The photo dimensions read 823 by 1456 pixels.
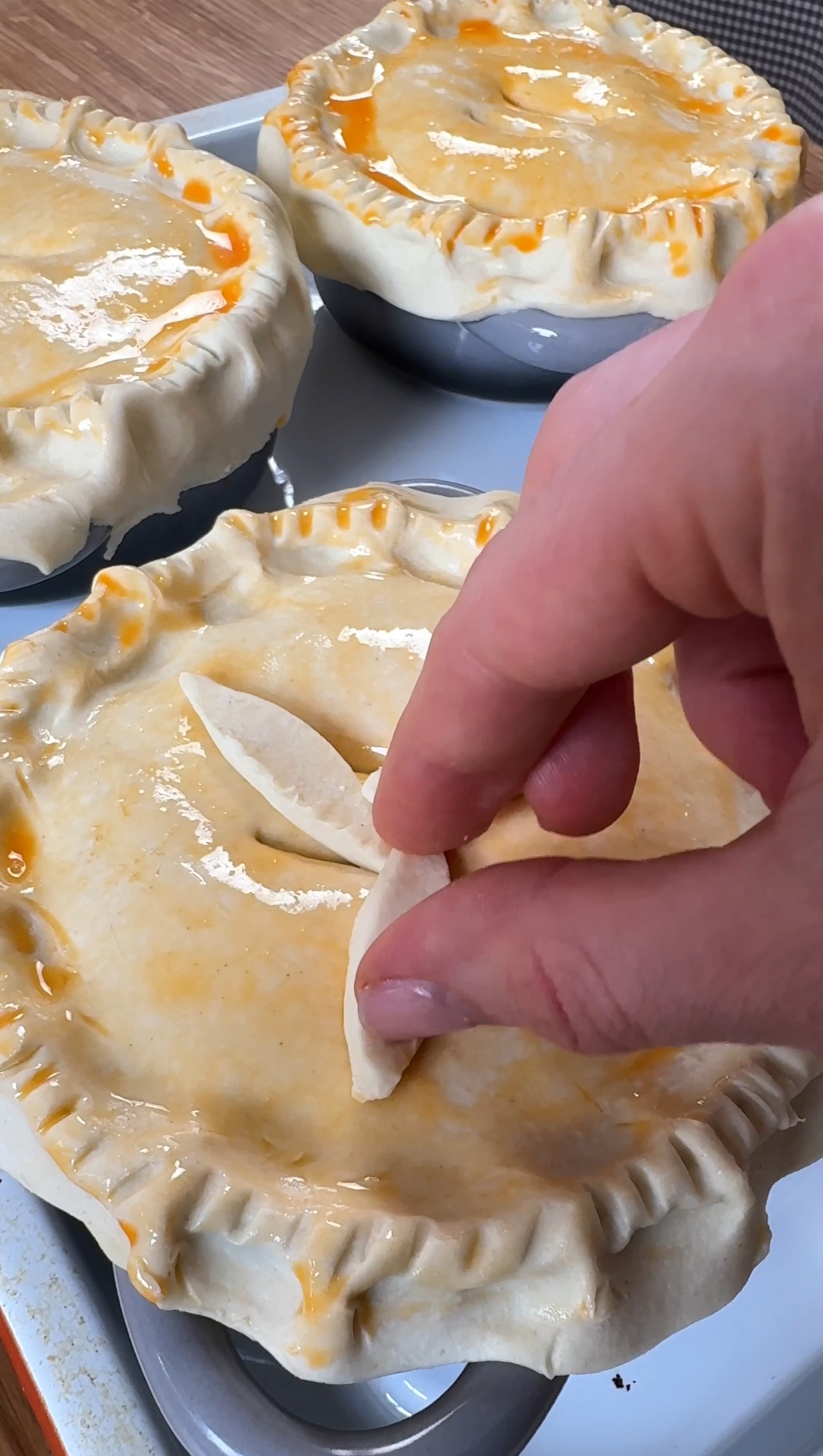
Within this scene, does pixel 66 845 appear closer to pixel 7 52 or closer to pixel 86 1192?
pixel 86 1192

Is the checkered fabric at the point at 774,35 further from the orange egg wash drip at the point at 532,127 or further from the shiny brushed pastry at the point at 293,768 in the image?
the shiny brushed pastry at the point at 293,768

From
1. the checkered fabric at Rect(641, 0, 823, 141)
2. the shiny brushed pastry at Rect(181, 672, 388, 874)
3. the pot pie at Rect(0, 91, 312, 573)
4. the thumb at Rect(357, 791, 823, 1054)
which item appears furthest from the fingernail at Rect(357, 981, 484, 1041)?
the checkered fabric at Rect(641, 0, 823, 141)

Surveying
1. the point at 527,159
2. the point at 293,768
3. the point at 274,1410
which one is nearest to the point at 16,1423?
the point at 274,1410

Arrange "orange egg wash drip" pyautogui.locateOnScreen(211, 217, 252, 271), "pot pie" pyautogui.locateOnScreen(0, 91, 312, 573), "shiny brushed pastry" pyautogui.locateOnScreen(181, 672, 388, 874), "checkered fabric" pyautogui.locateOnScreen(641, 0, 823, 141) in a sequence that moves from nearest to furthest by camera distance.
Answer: "shiny brushed pastry" pyautogui.locateOnScreen(181, 672, 388, 874), "pot pie" pyautogui.locateOnScreen(0, 91, 312, 573), "orange egg wash drip" pyautogui.locateOnScreen(211, 217, 252, 271), "checkered fabric" pyautogui.locateOnScreen(641, 0, 823, 141)

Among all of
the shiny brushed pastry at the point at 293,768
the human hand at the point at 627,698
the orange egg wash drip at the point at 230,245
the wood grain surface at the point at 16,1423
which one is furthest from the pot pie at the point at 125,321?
the wood grain surface at the point at 16,1423

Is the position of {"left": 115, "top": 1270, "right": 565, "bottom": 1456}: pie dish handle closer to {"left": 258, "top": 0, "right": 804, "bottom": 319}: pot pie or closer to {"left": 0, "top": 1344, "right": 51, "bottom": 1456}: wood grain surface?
{"left": 0, "top": 1344, "right": 51, "bottom": 1456}: wood grain surface

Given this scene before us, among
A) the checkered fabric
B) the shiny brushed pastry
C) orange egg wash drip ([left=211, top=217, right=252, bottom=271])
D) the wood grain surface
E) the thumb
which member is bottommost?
the wood grain surface
